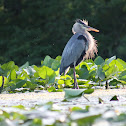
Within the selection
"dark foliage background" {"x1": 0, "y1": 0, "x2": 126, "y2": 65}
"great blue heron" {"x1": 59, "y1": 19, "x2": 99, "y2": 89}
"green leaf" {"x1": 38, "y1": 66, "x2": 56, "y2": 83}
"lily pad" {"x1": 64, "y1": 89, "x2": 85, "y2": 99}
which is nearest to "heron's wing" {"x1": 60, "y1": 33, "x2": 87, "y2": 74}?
"great blue heron" {"x1": 59, "y1": 19, "x2": 99, "y2": 89}

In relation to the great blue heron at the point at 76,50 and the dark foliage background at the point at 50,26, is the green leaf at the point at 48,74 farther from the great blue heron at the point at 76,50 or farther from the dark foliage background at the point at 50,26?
the dark foliage background at the point at 50,26

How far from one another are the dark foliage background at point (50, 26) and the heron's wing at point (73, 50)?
415 inches

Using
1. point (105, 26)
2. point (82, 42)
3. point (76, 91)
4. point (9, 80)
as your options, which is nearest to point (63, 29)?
point (105, 26)

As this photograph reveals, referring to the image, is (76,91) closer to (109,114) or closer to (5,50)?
(109,114)

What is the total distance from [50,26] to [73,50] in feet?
43.2

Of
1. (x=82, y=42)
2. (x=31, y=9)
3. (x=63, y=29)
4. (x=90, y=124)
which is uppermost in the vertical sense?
(x=31, y=9)

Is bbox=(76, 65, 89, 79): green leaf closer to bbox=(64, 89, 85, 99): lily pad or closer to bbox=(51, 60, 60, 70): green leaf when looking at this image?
bbox=(51, 60, 60, 70): green leaf

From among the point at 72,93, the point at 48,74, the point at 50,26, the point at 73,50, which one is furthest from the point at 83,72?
the point at 50,26

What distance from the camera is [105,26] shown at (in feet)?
57.4

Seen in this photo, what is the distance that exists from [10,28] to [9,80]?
14.5 m

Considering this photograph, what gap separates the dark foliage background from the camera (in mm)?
16430

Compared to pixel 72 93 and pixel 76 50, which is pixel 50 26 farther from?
pixel 72 93

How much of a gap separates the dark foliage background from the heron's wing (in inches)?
415

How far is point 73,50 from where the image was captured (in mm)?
4781
